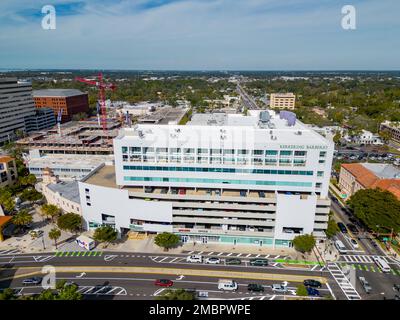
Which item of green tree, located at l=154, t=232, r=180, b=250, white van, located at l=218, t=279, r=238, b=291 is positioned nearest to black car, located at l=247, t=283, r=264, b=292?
white van, located at l=218, t=279, r=238, b=291

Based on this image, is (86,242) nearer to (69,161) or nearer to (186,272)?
(186,272)

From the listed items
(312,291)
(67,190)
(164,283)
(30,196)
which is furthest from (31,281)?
(312,291)

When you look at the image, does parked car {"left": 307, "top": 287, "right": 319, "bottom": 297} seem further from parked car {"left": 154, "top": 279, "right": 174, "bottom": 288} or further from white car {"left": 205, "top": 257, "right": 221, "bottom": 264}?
parked car {"left": 154, "top": 279, "right": 174, "bottom": 288}

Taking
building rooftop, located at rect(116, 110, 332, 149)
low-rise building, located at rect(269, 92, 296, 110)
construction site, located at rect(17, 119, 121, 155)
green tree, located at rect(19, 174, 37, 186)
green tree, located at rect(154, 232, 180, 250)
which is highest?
building rooftop, located at rect(116, 110, 332, 149)

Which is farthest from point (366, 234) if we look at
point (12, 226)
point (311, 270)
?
point (12, 226)

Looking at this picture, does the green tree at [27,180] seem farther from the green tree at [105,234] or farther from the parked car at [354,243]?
the parked car at [354,243]

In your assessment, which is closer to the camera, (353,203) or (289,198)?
(289,198)
